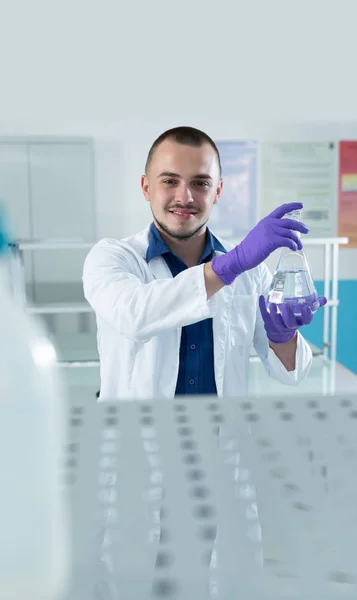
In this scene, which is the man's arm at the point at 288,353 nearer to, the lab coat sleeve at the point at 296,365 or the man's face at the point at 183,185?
the lab coat sleeve at the point at 296,365

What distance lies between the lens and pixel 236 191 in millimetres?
4398

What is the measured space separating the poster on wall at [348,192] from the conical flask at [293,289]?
3060 millimetres

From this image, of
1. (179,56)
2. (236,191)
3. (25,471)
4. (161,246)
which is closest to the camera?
(25,471)

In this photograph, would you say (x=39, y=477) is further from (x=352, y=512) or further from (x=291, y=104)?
(x=291, y=104)

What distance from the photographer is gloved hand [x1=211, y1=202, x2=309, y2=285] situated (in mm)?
1268

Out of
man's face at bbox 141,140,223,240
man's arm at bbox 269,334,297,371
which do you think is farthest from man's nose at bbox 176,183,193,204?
man's arm at bbox 269,334,297,371

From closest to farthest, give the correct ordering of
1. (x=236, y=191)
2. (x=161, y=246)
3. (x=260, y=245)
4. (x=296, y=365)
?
(x=260, y=245), (x=296, y=365), (x=161, y=246), (x=236, y=191)

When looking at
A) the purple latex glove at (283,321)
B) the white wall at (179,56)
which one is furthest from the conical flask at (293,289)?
the white wall at (179,56)

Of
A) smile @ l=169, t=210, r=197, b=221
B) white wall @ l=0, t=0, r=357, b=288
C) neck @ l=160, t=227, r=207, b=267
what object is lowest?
neck @ l=160, t=227, r=207, b=267

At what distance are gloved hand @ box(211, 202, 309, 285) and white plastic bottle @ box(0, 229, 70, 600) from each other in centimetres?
94

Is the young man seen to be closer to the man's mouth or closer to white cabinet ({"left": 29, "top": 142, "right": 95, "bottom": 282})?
the man's mouth

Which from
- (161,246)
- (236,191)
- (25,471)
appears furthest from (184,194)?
(236,191)

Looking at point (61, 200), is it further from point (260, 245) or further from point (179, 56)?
point (179, 56)

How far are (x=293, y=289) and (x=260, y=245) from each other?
38cm
